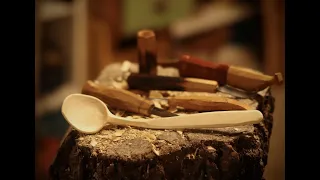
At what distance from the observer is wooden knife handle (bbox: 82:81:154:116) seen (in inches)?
29.1

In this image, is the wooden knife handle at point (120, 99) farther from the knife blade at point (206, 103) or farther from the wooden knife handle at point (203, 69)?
the wooden knife handle at point (203, 69)

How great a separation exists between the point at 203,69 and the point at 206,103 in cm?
12

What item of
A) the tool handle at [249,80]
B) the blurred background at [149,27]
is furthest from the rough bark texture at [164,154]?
the blurred background at [149,27]

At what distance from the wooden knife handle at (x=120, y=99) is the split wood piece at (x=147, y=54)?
0.12 m

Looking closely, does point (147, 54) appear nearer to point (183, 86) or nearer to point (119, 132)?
point (183, 86)

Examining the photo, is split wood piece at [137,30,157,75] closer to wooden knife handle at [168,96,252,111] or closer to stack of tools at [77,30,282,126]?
stack of tools at [77,30,282,126]

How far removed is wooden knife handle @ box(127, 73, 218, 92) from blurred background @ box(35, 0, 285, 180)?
0.54 meters

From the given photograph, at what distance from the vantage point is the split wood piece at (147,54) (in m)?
0.88

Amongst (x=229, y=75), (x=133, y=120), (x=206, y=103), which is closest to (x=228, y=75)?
(x=229, y=75)

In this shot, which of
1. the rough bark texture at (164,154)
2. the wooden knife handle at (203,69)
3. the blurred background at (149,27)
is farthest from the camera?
the blurred background at (149,27)

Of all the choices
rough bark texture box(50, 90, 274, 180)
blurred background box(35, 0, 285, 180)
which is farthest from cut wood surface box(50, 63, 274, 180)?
blurred background box(35, 0, 285, 180)

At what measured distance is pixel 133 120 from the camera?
2.26 ft
